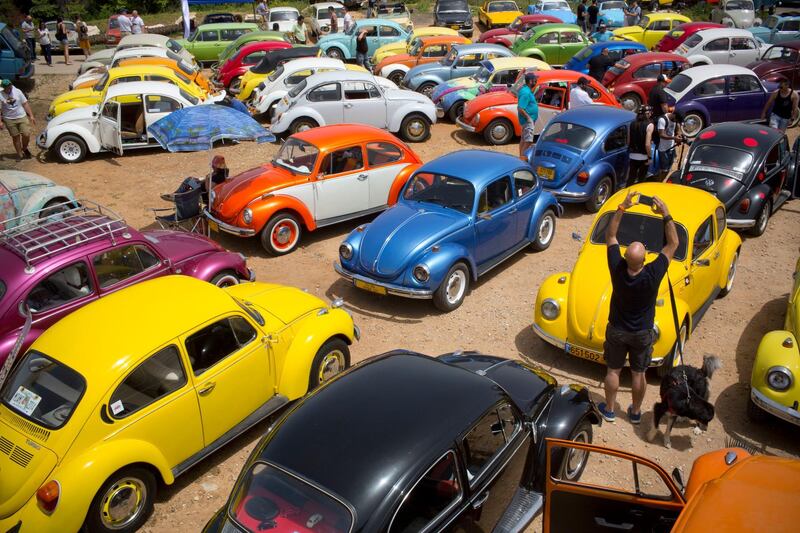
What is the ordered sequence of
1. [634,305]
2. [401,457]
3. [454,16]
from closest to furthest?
[401,457]
[634,305]
[454,16]

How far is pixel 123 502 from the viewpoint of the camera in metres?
5.27

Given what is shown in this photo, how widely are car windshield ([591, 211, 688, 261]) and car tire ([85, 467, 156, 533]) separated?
18.2 feet

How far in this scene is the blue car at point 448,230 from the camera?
8383 millimetres

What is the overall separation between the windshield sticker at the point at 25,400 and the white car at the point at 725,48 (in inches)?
797

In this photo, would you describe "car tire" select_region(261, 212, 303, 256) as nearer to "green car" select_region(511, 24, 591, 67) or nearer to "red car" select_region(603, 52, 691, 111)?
"red car" select_region(603, 52, 691, 111)

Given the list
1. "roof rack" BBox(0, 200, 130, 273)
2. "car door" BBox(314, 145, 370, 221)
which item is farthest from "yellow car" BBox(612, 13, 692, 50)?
"roof rack" BBox(0, 200, 130, 273)

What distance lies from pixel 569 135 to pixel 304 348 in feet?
23.8

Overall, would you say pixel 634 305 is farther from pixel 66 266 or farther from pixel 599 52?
pixel 599 52

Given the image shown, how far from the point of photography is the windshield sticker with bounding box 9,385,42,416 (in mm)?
5148

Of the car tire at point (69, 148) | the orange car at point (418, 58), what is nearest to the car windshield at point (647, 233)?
the car tire at point (69, 148)

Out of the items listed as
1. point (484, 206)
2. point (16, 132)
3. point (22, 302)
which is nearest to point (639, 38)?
point (484, 206)

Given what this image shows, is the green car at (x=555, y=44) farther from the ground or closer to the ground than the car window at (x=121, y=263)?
farther from the ground

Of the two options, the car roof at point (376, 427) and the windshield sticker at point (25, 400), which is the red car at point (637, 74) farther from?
the windshield sticker at point (25, 400)

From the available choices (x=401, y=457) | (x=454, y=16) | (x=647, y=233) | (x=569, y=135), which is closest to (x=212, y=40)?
(x=454, y=16)
